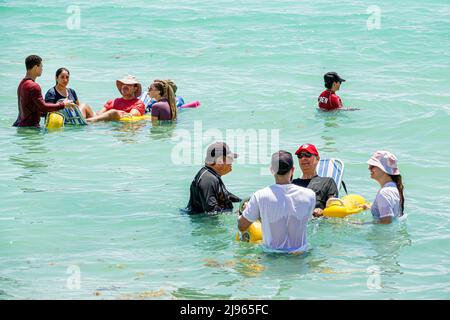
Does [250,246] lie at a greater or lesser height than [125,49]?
lesser

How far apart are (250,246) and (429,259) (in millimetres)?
1855

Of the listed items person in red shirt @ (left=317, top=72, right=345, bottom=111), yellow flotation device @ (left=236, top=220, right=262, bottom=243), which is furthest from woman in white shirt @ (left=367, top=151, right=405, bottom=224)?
person in red shirt @ (left=317, top=72, right=345, bottom=111)

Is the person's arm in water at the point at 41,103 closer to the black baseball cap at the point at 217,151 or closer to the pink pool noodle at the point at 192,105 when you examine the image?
the pink pool noodle at the point at 192,105

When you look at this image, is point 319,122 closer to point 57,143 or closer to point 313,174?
point 57,143

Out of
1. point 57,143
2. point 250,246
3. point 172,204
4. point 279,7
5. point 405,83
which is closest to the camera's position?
point 250,246

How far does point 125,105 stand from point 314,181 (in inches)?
285

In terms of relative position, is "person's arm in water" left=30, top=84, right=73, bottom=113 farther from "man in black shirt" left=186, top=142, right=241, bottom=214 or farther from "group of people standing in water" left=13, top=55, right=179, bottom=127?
"man in black shirt" left=186, top=142, right=241, bottom=214

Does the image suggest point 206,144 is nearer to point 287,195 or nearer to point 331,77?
point 331,77

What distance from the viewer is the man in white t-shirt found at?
8.44 m

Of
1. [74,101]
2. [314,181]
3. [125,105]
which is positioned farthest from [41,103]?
[314,181]

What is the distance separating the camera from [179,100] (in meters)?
17.8

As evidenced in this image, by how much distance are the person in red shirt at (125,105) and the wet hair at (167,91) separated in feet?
2.09

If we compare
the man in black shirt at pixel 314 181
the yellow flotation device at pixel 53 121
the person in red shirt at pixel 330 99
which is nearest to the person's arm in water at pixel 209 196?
the man in black shirt at pixel 314 181
